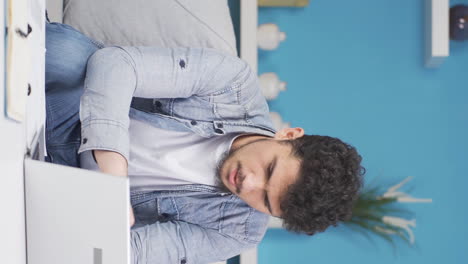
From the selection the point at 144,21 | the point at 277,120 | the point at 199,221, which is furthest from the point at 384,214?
the point at 144,21

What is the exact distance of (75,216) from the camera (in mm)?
758

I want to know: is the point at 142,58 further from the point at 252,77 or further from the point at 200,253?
the point at 200,253

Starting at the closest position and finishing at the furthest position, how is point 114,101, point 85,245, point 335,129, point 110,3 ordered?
point 85,245 < point 114,101 < point 110,3 < point 335,129

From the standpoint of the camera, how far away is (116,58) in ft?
3.76

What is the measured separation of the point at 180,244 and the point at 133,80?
46cm

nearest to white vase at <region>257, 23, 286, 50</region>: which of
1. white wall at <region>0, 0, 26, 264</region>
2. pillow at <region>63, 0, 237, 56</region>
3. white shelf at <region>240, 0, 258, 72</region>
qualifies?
white shelf at <region>240, 0, 258, 72</region>

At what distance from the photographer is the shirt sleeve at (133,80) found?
1079 mm

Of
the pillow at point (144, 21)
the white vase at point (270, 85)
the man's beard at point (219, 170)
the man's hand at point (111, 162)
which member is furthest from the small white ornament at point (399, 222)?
the man's hand at point (111, 162)

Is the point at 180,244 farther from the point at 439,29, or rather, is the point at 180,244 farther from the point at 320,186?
the point at 439,29

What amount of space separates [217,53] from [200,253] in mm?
510

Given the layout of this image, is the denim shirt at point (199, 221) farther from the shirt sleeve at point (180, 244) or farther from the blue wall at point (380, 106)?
the blue wall at point (380, 106)

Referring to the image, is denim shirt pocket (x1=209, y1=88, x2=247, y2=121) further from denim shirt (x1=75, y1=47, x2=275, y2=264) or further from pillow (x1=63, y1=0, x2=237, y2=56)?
pillow (x1=63, y1=0, x2=237, y2=56)

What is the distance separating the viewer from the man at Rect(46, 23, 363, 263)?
48.3 inches

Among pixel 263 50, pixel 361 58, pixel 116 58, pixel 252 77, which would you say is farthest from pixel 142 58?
pixel 361 58
